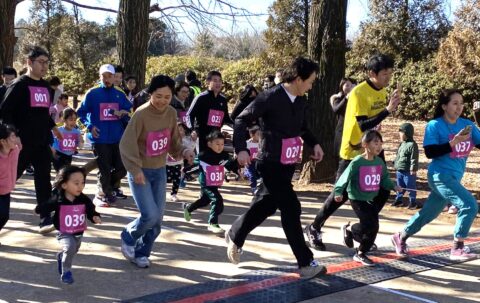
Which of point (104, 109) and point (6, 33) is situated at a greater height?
point (6, 33)

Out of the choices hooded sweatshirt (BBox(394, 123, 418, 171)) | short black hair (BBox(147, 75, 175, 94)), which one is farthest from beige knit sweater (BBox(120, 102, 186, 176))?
hooded sweatshirt (BBox(394, 123, 418, 171))

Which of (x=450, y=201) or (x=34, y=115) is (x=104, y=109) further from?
(x=450, y=201)

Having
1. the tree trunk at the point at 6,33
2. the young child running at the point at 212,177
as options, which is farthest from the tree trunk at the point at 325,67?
the tree trunk at the point at 6,33

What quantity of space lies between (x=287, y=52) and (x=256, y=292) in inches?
879

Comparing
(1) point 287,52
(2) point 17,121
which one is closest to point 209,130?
(2) point 17,121

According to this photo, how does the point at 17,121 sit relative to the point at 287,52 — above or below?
below

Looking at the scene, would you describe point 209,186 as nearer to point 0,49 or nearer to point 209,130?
point 209,130

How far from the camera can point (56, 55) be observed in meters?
34.2

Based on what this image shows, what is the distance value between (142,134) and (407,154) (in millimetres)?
4654

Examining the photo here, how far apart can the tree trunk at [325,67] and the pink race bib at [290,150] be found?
15.9 feet

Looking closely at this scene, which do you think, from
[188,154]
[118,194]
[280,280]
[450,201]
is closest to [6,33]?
[118,194]

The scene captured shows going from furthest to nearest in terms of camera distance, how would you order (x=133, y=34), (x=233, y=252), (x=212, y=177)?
1. (x=133, y=34)
2. (x=212, y=177)
3. (x=233, y=252)

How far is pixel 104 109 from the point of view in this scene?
7.64 meters

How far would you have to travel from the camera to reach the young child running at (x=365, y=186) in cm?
549
